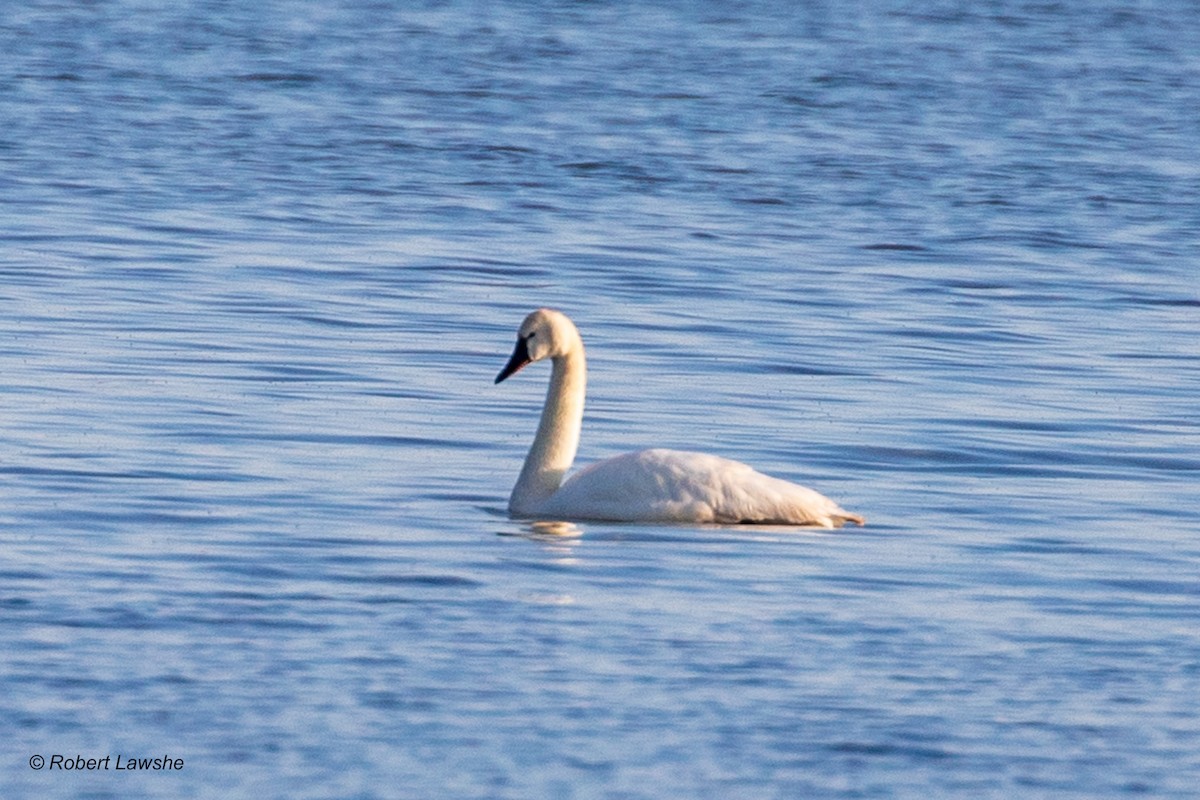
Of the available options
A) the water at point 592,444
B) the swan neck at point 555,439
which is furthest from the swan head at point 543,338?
the water at point 592,444

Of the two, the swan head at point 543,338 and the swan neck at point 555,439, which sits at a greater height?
the swan head at point 543,338

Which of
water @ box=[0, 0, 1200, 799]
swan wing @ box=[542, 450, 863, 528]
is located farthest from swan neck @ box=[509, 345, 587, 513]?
swan wing @ box=[542, 450, 863, 528]

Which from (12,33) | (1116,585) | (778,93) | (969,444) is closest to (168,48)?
(12,33)

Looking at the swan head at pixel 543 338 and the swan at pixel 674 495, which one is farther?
the swan head at pixel 543 338

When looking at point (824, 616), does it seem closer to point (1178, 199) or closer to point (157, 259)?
point (157, 259)

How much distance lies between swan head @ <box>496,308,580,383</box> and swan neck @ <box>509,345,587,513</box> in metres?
0.04

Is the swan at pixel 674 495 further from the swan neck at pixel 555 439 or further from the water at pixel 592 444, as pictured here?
the water at pixel 592 444

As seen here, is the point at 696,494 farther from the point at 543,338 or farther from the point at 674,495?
the point at 543,338

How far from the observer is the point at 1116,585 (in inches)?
368

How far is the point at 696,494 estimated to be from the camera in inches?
404

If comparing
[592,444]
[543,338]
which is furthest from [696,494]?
[592,444]

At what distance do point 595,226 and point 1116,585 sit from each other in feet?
36.2

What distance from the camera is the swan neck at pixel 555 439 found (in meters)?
10.6

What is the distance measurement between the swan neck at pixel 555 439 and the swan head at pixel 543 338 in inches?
1.7
